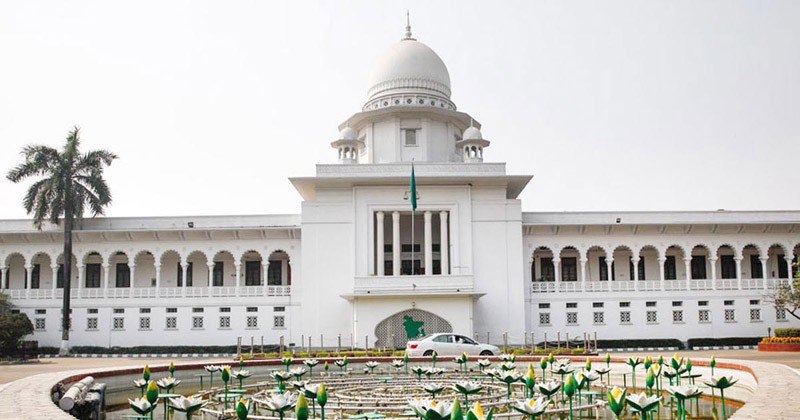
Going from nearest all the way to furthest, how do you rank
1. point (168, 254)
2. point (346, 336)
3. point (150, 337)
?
1. point (346, 336)
2. point (150, 337)
3. point (168, 254)

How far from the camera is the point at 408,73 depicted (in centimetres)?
4356

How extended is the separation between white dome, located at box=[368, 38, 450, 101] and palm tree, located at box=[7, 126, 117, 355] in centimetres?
1519

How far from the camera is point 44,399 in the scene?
41.6ft

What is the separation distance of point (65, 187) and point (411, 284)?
1787cm

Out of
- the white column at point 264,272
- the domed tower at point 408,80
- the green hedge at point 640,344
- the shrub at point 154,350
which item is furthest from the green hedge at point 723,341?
the shrub at point 154,350

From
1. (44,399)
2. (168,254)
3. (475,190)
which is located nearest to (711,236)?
(475,190)

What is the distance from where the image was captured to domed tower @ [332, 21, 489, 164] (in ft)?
138

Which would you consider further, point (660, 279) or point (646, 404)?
point (660, 279)

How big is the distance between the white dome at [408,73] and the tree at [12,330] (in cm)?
2102

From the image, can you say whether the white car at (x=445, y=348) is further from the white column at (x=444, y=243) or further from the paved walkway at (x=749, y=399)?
the paved walkway at (x=749, y=399)

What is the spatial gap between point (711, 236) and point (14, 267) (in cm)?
3748

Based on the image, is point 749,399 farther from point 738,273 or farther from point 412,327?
point 738,273

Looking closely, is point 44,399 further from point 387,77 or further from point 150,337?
point 387,77

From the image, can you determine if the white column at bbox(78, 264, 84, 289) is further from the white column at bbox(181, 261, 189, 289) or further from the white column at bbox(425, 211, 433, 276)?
the white column at bbox(425, 211, 433, 276)
